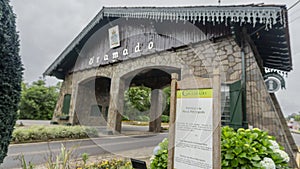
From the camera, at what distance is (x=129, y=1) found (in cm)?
690

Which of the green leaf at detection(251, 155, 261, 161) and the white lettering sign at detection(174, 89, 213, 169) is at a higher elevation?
the white lettering sign at detection(174, 89, 213, 169)

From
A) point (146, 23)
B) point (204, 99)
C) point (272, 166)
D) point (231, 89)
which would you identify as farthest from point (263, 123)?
point (146, 23)

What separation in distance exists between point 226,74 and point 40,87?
16772mm

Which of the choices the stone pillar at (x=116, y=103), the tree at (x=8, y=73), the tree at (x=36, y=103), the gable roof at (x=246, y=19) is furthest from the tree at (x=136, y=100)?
the tree at (x=36, y=103)

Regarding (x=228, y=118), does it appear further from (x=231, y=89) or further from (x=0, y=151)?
(x=0, y=151)

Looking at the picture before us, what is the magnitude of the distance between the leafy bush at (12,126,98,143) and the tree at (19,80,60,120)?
10.8m

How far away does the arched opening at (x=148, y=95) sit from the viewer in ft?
27.8

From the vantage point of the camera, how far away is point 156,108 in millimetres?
9633

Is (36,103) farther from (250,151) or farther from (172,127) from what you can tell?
(250,151)

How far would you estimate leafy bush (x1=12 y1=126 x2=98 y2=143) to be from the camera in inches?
227

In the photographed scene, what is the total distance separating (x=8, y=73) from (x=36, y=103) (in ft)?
53.3

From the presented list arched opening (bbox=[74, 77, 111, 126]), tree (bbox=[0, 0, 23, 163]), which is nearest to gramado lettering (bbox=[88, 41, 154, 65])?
arched opening (bbox=[74, 77, 111, 126])

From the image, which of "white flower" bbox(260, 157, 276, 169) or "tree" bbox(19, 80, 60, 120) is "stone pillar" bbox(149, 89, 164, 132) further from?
"tree" bbox(19, 80, 60, 120)

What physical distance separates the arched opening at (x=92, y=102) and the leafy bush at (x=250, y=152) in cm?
813
